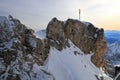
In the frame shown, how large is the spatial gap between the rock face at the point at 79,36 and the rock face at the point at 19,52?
723cm

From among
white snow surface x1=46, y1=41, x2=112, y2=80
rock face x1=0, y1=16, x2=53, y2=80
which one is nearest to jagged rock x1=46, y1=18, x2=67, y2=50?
white snow surface x1=46, y1=41, x2=112, y2=80

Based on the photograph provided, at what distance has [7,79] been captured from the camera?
141 ft

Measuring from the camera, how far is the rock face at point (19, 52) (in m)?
45.0

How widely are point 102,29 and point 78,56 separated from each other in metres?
12.9

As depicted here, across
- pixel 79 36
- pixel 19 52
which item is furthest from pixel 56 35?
pixel 19 52

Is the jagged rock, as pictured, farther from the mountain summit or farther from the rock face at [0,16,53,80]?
the rock face at [0,16,53,80]

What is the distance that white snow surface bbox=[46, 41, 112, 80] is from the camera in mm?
55638

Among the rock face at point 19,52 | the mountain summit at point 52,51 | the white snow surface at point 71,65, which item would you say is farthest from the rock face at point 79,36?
the rock face at point 19,52

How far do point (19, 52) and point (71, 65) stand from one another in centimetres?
1639

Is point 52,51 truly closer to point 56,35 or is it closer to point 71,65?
point 56,35

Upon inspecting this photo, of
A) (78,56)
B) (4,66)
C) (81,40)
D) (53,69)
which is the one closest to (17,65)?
(4,66)

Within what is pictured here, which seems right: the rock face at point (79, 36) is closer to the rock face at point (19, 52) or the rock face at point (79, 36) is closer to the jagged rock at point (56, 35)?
the jagged rock at point (56, 35)

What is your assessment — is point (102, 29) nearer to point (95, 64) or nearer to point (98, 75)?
point (95, 64)

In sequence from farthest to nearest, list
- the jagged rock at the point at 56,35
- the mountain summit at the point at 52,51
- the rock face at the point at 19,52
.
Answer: the jagged rock at the point at 56,35
the mountain summit at the point at 52,51
the rock face at the point at 19,52
